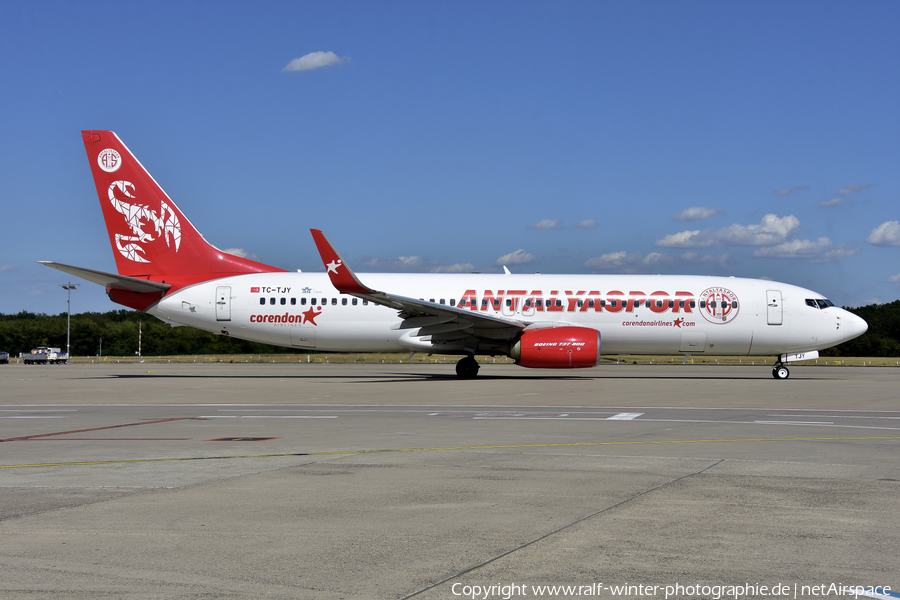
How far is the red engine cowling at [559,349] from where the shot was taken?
2562 centimetres

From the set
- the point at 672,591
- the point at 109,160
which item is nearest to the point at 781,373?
the point at 109,160

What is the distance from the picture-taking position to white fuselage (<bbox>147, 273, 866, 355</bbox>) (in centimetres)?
2822

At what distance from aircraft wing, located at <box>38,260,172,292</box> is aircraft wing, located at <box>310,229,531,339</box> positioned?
26.1 ft

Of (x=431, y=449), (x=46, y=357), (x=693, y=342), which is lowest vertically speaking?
(x=431, y=449)

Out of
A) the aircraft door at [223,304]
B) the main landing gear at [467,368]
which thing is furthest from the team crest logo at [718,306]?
the aircraft door at [223,304]

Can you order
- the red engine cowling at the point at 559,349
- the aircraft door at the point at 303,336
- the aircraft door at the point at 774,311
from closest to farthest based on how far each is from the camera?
the red engine cowling at the point at 559,349 < the aircraft door at the point at 774,311 < the aircraft door at the point at 303,336

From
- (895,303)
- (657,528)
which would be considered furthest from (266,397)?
(895,303)

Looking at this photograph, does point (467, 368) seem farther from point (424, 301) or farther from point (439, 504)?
point (439, 504)

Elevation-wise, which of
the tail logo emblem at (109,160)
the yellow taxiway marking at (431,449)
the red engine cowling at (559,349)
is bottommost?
the yellow taxiway marking at (431,449)

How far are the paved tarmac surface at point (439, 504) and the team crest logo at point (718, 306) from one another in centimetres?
1309

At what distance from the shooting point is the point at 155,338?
84.6 m

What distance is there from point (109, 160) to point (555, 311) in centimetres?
1791

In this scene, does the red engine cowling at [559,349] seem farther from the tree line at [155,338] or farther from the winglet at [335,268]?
the tree line at [155,338]

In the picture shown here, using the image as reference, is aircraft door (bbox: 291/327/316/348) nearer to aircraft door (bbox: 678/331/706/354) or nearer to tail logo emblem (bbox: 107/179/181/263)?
tail logo emblem (bbox: 107/179/181/263)
